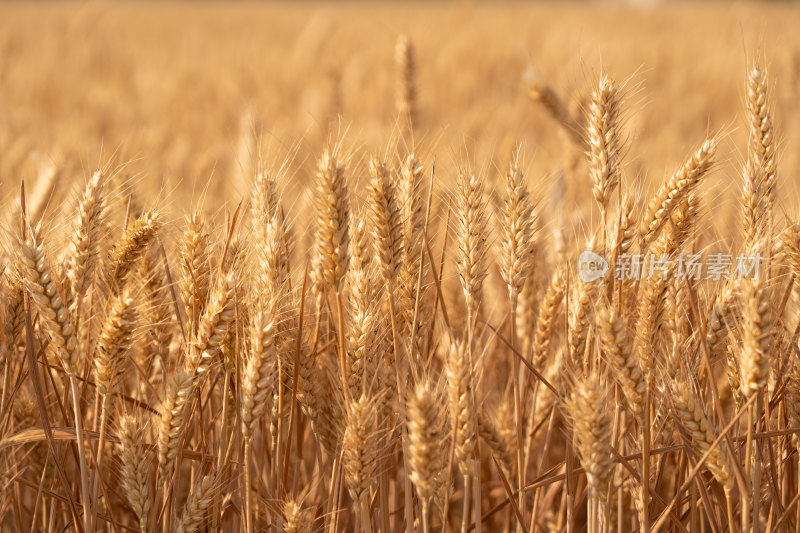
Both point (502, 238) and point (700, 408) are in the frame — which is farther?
point (502, 238)

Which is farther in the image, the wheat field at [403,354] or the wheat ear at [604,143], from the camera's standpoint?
the wheat ear at [604,143]

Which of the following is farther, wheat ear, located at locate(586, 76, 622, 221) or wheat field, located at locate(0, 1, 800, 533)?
wheat ear, located at locate(586, 76, 622, 221)

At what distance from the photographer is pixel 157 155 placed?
451cm

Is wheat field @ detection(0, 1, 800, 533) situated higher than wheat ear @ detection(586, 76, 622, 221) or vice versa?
wheat ear @ detection(586, 76, 622, 221)

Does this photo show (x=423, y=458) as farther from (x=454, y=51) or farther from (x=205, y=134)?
(x=454, y=51)

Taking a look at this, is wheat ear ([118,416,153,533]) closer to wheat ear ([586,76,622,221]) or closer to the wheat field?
the wheat field

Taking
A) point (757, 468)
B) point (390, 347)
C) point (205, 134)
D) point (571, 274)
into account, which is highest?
point (205, 134)

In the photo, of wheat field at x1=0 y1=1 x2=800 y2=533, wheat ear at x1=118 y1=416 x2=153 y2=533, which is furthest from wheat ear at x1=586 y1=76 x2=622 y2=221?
wheat ear at x1=118 y1=416 x2=153 y2=533

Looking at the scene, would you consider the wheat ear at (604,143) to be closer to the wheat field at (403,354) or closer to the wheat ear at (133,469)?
the wheat field at (403,354)

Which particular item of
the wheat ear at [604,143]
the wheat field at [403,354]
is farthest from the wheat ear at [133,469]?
the wheat ear at [604,143]

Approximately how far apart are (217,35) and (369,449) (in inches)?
496

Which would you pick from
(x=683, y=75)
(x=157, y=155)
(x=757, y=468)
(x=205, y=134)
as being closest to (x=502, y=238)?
(x=757, y=468)

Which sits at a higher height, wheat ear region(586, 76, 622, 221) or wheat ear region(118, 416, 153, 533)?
wheat ear region(586, 76, 622, 221)

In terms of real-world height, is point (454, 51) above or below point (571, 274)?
above
